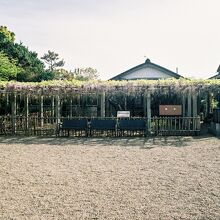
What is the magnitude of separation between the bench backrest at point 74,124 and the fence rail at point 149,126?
0.34m

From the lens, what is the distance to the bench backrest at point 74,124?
15.8 m

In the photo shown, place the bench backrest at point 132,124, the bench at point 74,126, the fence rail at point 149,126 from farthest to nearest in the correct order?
the bench at point 74,126 → the fence rail at point 149,126 → the bench backrest at point 132,124

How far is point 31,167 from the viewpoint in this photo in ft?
28.4

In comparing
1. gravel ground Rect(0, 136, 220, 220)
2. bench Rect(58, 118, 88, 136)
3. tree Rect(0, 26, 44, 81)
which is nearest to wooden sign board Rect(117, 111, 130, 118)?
bench Rect(58, 118, 88, 136)

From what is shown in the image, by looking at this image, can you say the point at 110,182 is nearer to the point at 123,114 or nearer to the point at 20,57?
the point at 123,114

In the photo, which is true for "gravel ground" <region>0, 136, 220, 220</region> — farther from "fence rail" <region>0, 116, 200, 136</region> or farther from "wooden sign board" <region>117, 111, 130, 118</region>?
"wooden sign board" <region>117, 111, 130, 118</region>

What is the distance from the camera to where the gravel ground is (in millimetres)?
5195

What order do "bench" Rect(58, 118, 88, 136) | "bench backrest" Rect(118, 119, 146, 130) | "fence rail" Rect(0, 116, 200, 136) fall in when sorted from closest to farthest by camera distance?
1. "bench backrest" Rect(118, 119, 146, 130)
2. "fence rail" Rect(0, 116, 200, 136)
3. "bench" Rect(58, 118, 88, 136)

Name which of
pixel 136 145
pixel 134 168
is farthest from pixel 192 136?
pixel 134 168

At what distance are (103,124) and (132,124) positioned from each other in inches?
57.2

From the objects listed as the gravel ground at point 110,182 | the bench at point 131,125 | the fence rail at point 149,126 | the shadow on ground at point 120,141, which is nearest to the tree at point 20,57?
the fence rail at point 149,126

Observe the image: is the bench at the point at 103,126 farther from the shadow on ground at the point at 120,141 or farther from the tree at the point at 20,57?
the tree at the point at 20,57

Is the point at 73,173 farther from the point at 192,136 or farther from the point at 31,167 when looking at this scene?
the point at 192,136

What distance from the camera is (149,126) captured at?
15.7 m
